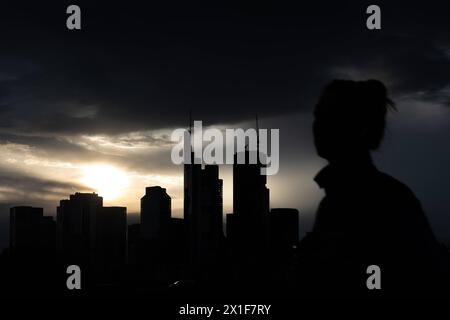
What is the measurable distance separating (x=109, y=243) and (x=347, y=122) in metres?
179

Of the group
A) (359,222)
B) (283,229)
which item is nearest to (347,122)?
(359,222)

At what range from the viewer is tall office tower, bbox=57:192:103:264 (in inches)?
7121

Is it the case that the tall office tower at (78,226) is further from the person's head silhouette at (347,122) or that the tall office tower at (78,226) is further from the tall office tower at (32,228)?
the person's head silhouette at (347,122)

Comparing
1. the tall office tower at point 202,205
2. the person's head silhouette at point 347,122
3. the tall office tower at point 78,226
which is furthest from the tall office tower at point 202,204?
Result: the person's head silhouette at point 347,122

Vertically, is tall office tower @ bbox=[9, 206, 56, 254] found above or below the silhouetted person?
below

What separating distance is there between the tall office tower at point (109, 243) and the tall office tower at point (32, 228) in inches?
543

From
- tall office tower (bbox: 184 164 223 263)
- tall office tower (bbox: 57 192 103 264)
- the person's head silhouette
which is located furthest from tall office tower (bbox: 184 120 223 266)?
the person's head silhouette

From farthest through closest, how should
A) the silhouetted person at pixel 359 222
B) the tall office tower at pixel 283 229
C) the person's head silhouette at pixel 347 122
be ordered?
1. the tall office tower at pixel 283 229
2. the person's head silhouette at pixel 347 122
3. the silhouetted person at pixel 359 222

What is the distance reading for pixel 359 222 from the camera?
2.54m

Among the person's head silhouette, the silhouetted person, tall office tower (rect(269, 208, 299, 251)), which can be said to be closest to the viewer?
the silhouetted person

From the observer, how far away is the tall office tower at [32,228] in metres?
160

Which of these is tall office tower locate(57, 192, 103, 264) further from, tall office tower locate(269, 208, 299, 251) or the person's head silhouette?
the person's head silhouette

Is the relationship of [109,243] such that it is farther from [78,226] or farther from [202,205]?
[202,205]
